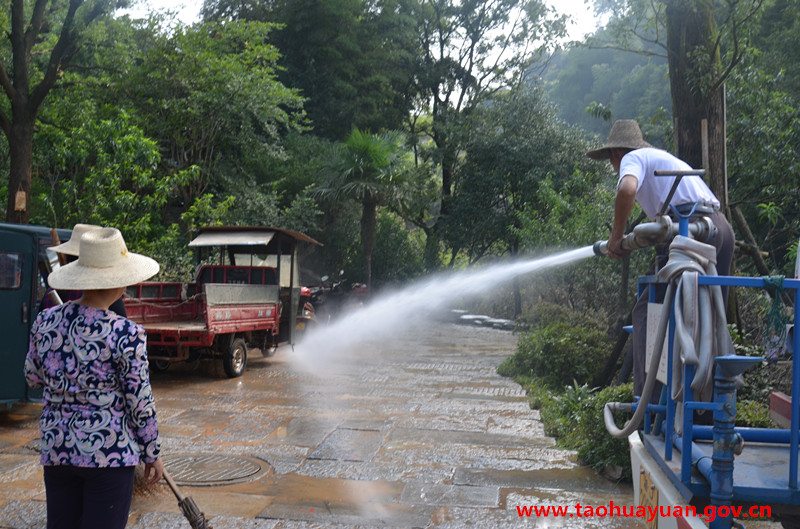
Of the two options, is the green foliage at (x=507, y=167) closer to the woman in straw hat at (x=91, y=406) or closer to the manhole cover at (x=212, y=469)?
the manhole cover at (x=212, y=469)

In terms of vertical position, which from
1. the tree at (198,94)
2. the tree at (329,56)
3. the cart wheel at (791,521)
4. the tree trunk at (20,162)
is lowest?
the cart wheel at (791,521)

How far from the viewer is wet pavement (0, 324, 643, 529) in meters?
4.66

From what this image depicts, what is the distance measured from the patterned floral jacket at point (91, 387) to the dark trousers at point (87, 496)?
54mm

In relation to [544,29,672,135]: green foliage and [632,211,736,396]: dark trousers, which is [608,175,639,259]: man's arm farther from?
[544,29,672,135]: green foliage

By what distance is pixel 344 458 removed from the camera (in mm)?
6027

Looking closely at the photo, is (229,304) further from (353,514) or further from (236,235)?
(353,514)

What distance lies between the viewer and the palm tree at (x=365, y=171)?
71.1 feet

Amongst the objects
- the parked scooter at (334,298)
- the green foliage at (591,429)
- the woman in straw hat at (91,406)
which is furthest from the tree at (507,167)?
the woman in straw hat at (91,406)

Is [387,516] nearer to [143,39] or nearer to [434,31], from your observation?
[143,39]

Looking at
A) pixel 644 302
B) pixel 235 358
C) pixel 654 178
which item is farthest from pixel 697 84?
pixel 235 358

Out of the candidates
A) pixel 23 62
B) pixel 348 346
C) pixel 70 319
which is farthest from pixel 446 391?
pixel 23 62

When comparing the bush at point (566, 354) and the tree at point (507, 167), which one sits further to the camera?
the tree at point (507, 167)

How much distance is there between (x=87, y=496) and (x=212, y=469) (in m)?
2.93

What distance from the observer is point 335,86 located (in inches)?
1033
